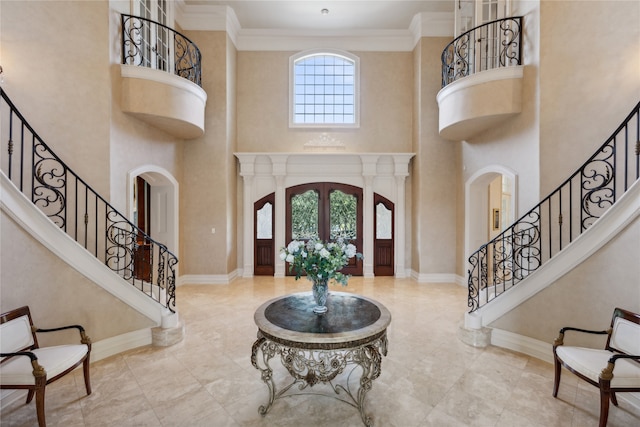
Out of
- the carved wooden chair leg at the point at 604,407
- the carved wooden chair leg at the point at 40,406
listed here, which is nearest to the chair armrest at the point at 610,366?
the carved wooden chair leg at the point at 604,407

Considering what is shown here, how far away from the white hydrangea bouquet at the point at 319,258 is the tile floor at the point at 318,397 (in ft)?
3.68

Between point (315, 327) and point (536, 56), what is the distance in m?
5.08

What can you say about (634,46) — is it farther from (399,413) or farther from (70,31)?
(70,31)

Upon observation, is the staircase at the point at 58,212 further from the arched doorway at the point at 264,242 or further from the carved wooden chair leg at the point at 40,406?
the arched doorway at the point at 264,242

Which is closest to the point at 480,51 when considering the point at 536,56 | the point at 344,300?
the point at 536,56

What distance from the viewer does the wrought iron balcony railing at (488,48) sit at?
514 centimetres

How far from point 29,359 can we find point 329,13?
7.96m

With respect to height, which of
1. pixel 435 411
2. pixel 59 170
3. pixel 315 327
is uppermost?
pixel 59 170

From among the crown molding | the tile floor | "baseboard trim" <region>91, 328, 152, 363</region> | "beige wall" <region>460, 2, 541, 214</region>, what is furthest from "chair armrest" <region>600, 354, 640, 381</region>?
the crown molding

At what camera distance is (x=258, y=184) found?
8.07m

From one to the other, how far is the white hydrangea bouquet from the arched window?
19.2ft

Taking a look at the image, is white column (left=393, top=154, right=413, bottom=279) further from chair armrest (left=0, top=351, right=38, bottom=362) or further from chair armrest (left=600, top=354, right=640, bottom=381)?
chair armrest (left=0, top=351, right=38, bottom=362)

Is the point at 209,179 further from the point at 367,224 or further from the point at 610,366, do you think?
the point at 610,366

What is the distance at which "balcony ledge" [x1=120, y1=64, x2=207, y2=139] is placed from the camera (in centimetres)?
513
